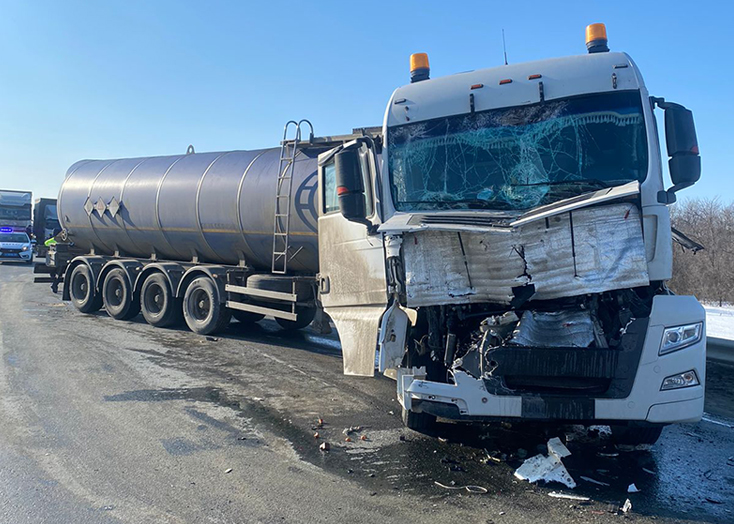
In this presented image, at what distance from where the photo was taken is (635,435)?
181 inches

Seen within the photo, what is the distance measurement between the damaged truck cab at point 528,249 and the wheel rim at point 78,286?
9.78 meters

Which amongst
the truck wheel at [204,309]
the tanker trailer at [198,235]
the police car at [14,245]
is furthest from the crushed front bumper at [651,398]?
the police car at [14,245]

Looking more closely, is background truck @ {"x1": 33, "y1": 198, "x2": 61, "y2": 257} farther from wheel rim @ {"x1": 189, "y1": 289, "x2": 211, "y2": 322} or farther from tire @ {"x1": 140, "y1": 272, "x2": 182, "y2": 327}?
wheel rim @ {"x1": 189, "y1": 289, "x2": 211, "y2": 322}

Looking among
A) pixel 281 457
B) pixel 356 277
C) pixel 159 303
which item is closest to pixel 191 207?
pixel 159 303

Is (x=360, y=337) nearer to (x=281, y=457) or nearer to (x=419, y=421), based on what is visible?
(x=419, y=421)

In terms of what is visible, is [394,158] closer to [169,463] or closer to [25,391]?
[169,463]

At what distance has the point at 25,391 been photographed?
251 inches

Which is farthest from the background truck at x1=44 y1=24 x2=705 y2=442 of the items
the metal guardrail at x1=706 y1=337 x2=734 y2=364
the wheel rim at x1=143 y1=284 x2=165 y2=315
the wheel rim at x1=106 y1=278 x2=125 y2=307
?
the wheel rim at x1=106 y1=278 x2=125 y2=307

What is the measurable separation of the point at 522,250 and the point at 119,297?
398 inches

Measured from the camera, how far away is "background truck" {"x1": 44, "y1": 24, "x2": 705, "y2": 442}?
3916 mm

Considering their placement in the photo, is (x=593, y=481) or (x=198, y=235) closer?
(x=593, y=481)

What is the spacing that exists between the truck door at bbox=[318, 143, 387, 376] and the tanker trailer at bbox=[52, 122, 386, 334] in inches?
67.3

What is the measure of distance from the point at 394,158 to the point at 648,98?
2.11m

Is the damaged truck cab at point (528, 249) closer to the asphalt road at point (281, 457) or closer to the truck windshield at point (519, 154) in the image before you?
the truck windshield at point (519, 154)
